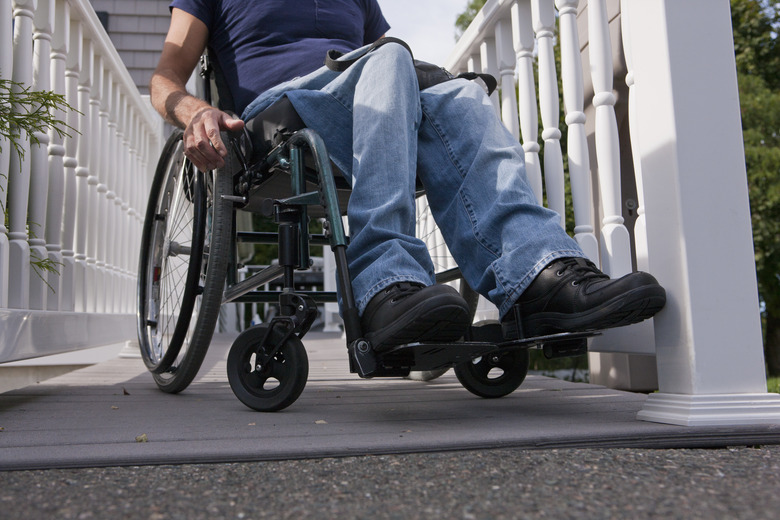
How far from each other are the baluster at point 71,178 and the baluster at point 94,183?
0.58 feet

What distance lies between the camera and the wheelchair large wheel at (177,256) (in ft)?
4.75

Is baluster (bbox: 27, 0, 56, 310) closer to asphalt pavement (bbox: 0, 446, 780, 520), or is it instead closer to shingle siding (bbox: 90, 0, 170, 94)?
asphalt pavement (bbox: 0, 446, 780, 520)

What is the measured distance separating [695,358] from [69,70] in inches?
79.4

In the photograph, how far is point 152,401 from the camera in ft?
5.20

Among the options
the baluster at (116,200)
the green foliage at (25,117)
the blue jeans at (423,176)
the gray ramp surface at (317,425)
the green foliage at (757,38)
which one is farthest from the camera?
the green foliage at (757,38)

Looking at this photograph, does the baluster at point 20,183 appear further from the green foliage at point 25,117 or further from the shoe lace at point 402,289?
the shoe lace at point 402,289

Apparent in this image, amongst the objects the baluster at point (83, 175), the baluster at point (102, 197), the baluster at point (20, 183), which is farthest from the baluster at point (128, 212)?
the baluster at point (20, 183)

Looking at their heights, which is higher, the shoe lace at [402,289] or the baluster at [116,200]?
the baluster at [116,200]

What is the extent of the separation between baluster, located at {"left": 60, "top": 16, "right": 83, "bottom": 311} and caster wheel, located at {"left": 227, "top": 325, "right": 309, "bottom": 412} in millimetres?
893

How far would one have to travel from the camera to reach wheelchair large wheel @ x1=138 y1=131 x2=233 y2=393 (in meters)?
1.45

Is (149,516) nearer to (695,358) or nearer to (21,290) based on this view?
(695,358)

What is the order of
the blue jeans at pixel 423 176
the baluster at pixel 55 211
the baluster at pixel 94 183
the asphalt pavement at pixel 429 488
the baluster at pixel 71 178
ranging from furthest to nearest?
the baluster at pixel 94 183 < the baluster at pixel 71 178 < the baluster at pixel 55 211 < the blue jeans at pixel 423 176 < the asphalt pavement at pixel 429 488

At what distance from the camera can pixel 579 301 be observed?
1071 millimetres

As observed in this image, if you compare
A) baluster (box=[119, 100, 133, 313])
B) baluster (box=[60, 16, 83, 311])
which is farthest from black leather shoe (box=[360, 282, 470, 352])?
baluster (box=[119, 100, 133, 313])
